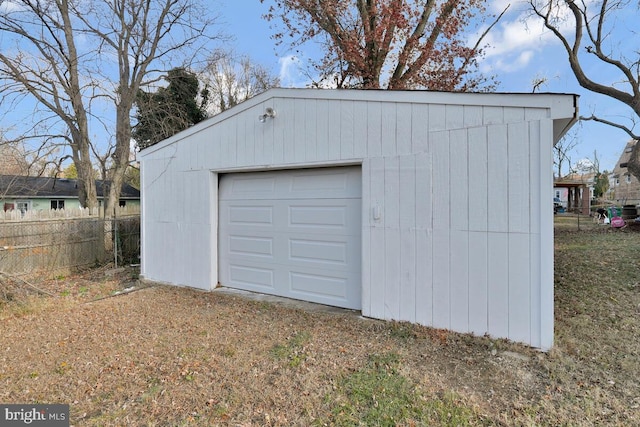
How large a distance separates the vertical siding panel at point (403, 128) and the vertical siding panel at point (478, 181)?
0.68 meters

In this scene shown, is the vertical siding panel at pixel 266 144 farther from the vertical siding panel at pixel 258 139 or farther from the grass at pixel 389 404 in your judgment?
the grass at pixel 389 404

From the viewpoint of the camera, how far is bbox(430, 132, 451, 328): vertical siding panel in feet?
12.8

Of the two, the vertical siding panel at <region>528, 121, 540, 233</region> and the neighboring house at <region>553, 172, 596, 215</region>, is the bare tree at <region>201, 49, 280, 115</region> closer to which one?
the neighboring house at <region>553, 172, 596, 215</region>

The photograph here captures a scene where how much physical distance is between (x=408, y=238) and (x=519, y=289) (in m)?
1.23

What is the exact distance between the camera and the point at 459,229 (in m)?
3.84

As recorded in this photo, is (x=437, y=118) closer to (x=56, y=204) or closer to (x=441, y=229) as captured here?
(x=441, y=229)

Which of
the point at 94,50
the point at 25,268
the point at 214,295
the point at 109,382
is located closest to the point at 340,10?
the point at 94,50

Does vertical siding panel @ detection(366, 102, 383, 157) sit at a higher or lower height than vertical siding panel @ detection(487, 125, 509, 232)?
higher

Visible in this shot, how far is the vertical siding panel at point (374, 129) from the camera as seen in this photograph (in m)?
4.31

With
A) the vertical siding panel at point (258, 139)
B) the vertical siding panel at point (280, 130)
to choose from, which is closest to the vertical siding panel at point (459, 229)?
the vertical siding panel at point (280, 130)

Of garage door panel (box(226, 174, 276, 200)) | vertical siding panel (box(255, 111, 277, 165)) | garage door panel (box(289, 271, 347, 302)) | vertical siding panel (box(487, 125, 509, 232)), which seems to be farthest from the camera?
garage door panel (box(226, 174, 276, 200))

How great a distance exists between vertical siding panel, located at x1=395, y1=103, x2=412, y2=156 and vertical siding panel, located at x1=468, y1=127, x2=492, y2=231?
677 millimetres

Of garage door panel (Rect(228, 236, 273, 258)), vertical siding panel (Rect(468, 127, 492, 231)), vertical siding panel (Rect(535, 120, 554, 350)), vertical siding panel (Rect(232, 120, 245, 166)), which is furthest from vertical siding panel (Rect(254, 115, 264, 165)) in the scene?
vertical siding panel (Rect(535, 120, 554, 350))

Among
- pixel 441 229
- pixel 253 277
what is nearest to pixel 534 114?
pixel 441 229
